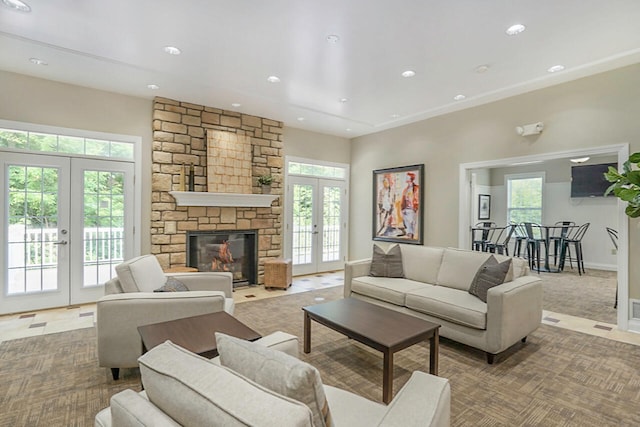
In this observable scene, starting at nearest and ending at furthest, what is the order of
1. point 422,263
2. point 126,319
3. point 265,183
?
point 126,319, point 422,263, point 265,183

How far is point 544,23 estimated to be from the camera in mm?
2844

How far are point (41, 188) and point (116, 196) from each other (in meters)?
0.82

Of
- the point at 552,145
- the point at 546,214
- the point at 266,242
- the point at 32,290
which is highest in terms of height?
the point at 552,145

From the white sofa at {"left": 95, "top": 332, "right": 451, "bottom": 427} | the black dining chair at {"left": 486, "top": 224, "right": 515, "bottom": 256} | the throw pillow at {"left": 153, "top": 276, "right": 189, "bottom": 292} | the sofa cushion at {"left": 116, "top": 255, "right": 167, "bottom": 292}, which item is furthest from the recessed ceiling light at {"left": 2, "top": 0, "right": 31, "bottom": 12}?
the black dining chair at {"left": 486, "top": 224, "right": 515, "bottom": 256}

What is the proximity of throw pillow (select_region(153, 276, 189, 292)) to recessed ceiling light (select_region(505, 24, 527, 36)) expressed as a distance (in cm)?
385

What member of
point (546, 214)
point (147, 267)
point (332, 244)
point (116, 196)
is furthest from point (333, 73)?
point (546, 214)

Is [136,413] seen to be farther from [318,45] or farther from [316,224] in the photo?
[316,224]

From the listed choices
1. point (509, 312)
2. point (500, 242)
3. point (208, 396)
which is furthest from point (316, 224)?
Answer: point (208, 396)

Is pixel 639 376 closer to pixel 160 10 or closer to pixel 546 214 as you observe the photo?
pixel 160 10

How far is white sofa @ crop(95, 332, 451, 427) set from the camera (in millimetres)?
817

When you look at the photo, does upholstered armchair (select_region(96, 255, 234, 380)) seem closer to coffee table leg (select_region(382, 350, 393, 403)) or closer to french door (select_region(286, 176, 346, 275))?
coffee table leg (select_region(382, 350, 393, 403))

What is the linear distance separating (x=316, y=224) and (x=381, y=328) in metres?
4.36

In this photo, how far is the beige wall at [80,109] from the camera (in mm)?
3992

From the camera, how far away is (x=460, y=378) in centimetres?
261
